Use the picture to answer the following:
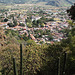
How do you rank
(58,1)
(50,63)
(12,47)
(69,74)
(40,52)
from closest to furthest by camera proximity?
(69,74) → (50,63) → (40,52) → (12,47) → (58,1)

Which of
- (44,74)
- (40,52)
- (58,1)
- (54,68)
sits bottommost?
(44,74)

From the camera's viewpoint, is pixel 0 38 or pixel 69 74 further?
pixel 0 38

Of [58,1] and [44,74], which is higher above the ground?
[58,1]

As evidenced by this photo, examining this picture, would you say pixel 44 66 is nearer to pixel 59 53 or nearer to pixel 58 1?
pixel 59 53

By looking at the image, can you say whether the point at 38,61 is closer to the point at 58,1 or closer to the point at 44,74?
the point at 44,74

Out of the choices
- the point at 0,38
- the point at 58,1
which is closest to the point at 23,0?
the point at 58,1

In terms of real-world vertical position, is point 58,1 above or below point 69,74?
above

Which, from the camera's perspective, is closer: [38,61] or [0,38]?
[38,61]

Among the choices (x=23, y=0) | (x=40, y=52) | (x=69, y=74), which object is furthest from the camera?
(x=23, y=0)

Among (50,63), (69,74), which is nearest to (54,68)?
(50,63)
